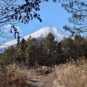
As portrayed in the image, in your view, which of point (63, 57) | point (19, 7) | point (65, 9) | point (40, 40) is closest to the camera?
point (19, 7)

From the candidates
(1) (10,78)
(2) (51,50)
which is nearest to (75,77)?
(1) (10,78)

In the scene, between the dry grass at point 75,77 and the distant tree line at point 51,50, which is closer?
the dry grass at point 75,77

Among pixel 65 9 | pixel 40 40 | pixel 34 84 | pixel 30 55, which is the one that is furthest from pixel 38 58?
pixel 34 84

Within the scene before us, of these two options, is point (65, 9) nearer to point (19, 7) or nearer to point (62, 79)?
point (62, 79)

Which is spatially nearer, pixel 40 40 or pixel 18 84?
pixel 18 84

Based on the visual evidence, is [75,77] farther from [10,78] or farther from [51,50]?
[51,50]

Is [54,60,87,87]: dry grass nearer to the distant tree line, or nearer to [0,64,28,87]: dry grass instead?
[0,64,28,87]: dry grass

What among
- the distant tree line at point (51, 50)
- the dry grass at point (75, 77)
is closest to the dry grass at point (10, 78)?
the dry grass at point (75, 77)

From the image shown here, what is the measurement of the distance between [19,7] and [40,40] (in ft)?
114

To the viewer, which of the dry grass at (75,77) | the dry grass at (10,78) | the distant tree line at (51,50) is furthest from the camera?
the distant tree line at (51,50)

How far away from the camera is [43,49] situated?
35.5 meters

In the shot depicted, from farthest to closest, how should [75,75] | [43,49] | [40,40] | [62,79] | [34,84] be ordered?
[40,40]
[43,49]
[34,84]
[62,79]
[75,75]

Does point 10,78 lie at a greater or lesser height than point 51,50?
greater

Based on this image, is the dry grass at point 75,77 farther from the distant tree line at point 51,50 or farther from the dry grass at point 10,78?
the distant tree line at point 51,50
